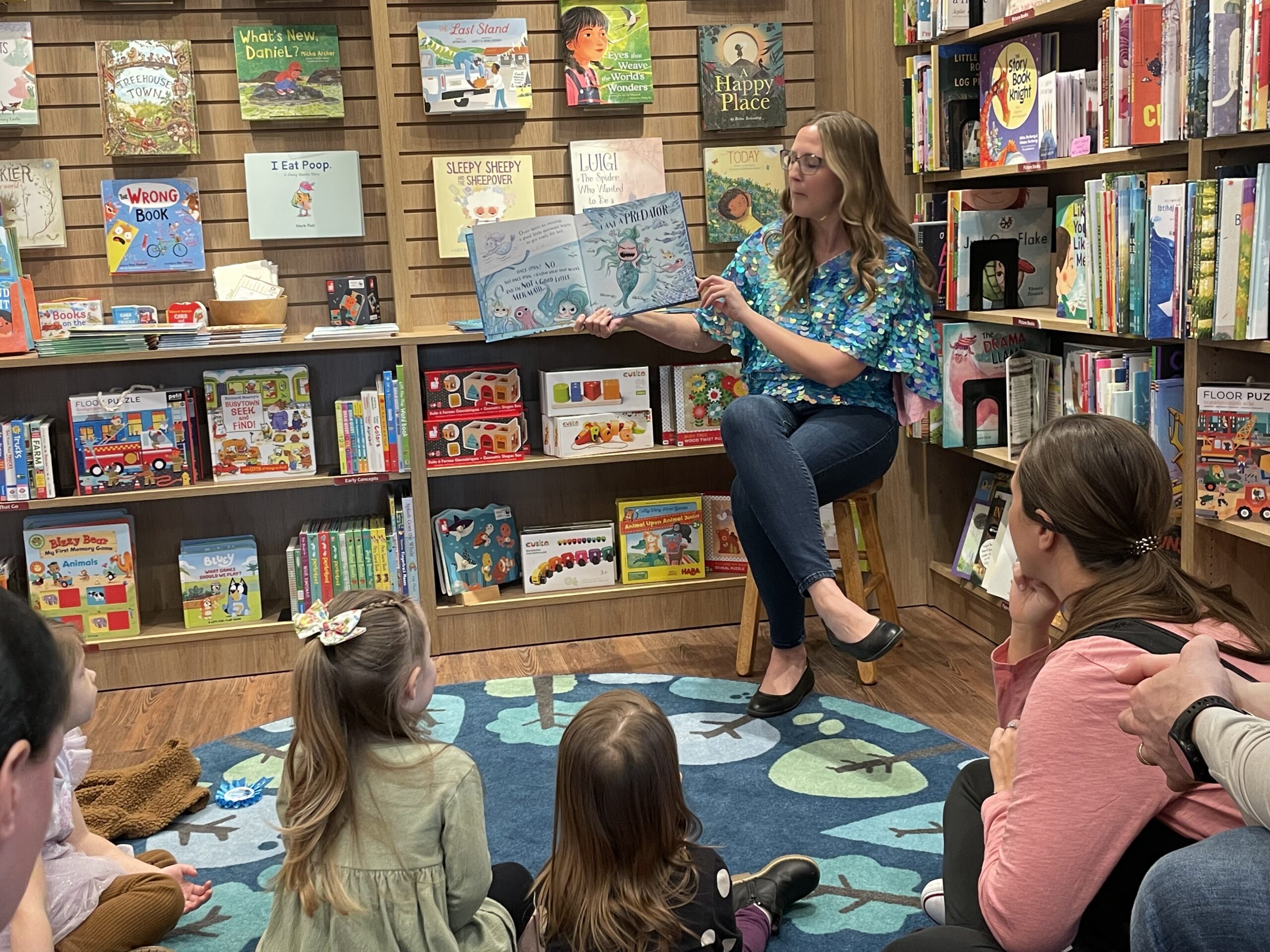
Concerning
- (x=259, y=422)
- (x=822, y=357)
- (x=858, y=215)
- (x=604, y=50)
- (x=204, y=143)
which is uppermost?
(x=604, y=50)

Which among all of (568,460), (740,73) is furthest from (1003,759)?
(740,73)

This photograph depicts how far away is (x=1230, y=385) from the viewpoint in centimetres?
260

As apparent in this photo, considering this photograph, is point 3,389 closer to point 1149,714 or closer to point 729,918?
point 729,918

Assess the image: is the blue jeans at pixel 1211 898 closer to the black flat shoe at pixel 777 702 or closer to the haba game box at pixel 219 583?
the black flat shoe at pixel 777 702

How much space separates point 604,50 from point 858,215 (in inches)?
42.6

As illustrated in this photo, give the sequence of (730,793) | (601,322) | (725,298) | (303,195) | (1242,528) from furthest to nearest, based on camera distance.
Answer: (303,195) → (601,322) → (725,298) → (730,793) → (1242,528)

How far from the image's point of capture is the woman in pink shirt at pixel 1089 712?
1.40m

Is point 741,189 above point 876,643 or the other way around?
above

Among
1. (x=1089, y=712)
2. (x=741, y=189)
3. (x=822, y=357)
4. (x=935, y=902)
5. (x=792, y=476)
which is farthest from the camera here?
(x=741, y=189)

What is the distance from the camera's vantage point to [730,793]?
2713mm

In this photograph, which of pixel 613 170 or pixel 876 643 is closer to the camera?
pixel 876 643

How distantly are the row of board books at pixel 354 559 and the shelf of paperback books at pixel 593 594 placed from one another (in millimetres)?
170

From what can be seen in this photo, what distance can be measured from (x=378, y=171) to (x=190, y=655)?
1.52 meters

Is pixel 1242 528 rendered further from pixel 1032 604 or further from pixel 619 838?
pixel 619 838
